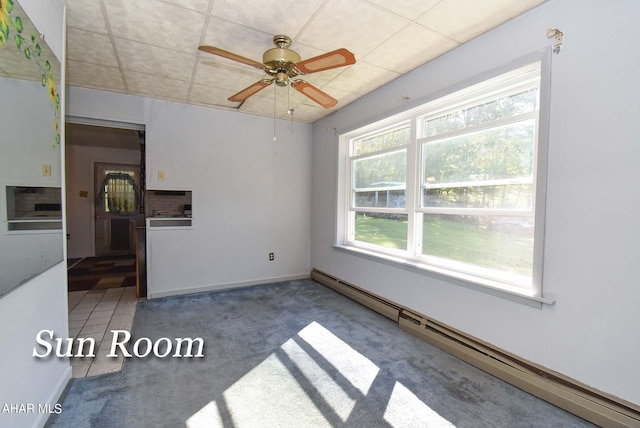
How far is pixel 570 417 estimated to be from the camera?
1710mm

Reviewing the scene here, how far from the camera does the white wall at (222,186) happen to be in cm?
376

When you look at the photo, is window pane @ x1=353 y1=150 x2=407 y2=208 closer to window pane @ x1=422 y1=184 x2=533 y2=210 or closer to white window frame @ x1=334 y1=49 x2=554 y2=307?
white window frame @ x1=334 y1=49 x2=554 y2=307

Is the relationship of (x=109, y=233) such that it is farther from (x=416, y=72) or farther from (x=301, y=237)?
(x=416, y=72)

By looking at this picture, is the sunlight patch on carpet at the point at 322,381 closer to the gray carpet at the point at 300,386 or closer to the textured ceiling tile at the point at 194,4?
the gray carpet at the point at 300,386

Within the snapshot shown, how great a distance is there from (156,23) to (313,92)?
1284 millimetres

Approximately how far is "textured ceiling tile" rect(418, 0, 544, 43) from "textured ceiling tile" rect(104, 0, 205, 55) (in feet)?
5.56

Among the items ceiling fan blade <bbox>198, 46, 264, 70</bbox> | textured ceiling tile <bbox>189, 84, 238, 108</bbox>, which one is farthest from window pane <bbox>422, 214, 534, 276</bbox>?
textured ceiling tile <bbox>189, 84, 238, 108</bbox>

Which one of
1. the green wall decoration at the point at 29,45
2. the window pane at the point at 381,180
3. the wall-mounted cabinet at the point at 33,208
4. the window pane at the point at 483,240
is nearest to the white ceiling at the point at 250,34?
the green wall decoration at the point at 29,45

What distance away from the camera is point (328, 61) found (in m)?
1.92

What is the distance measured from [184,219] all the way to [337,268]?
2.28 metres

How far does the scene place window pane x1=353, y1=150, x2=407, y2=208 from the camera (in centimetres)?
325

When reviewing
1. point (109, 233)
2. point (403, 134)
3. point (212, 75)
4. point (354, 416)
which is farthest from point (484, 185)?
point (109, 233)

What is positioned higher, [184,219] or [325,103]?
[325,103]

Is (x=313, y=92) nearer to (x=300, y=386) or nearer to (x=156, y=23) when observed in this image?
(x=156, y=23)
